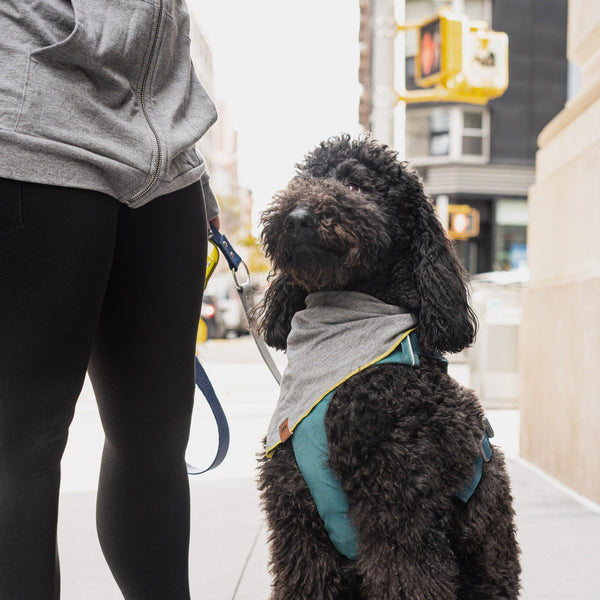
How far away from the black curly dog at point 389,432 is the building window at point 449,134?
2317 centimetres

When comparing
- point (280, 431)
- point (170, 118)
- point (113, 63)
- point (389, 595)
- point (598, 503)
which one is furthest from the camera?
point (598, 503)

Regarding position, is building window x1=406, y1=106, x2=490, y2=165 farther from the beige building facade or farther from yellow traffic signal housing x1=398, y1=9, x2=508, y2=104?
the beige building facade

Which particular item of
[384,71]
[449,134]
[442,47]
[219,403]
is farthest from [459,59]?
[449,134]

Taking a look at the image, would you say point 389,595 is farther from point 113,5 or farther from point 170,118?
point 113,5

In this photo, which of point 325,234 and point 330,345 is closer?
point 325,234

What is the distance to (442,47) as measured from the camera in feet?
27.0

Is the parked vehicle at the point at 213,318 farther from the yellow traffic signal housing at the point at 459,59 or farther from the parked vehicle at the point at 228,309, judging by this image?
the yellow traffic signal housing at the point at 459,59

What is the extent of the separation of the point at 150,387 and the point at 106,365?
0.37 feet

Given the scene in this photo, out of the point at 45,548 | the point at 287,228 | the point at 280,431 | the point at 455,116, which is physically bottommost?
the point at 45,548

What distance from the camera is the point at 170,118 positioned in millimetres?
1625

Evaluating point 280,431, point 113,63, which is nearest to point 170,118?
point 113,63

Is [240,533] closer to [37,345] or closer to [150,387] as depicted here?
[150,387]

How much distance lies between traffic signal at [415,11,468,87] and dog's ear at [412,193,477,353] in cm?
668

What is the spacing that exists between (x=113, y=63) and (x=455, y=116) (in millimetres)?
24508
